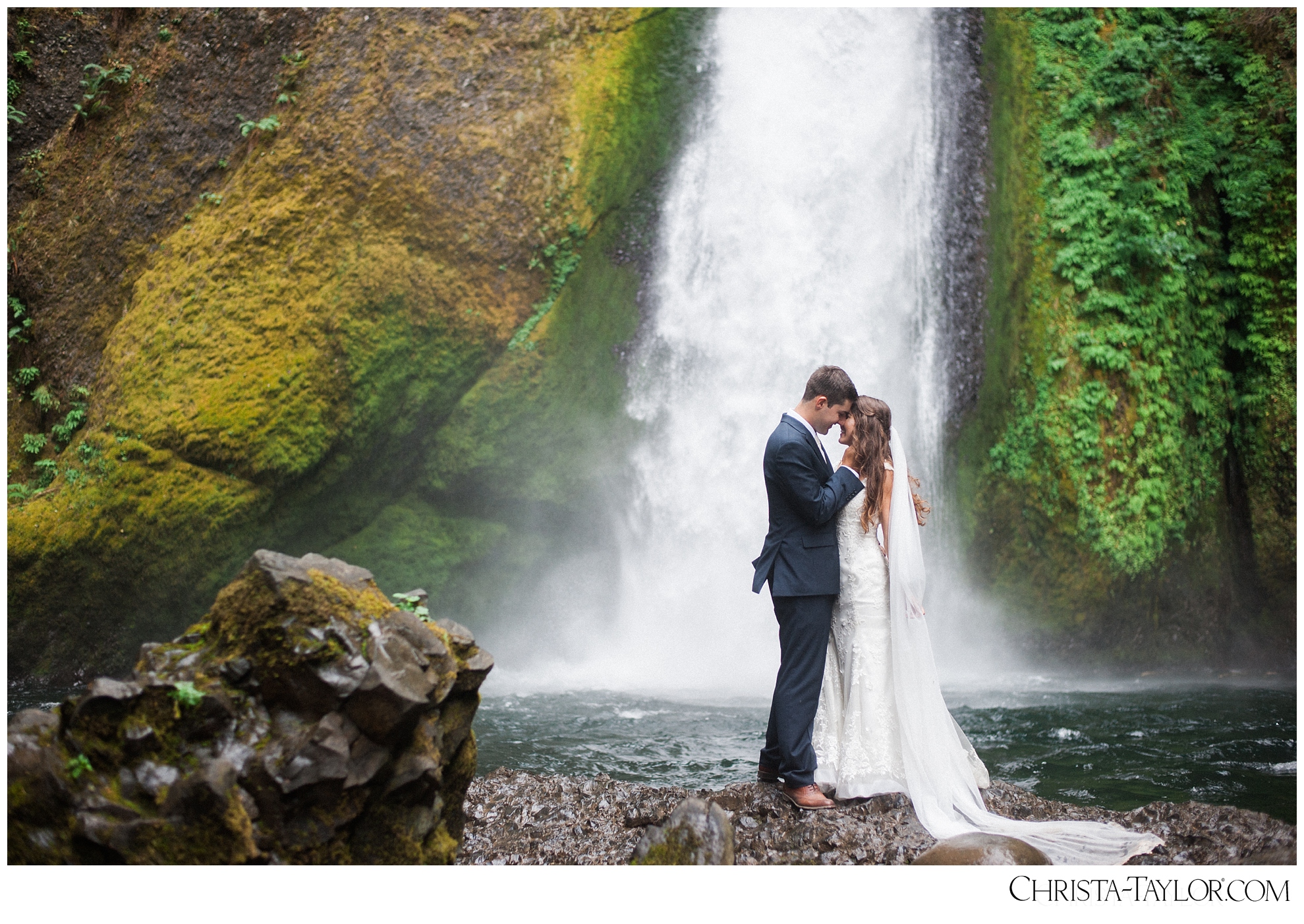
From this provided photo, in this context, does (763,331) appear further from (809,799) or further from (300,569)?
(300,569)

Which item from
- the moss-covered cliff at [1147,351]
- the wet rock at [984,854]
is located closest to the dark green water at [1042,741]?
the wet rock at [984,854]

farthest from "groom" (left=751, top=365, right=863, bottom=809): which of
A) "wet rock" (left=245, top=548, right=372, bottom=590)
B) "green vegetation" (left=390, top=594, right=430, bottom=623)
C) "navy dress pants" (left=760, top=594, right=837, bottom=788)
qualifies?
"wet rock" (left=245, top=548, right=372, bottom=590)

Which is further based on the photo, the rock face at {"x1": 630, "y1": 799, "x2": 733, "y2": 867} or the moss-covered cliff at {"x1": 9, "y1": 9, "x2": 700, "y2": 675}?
the moss-covered cliff at {"x1": 9, "y1": 9, "x2": 700, "y2": 675}

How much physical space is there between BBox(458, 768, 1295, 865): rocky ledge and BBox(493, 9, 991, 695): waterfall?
182 inches

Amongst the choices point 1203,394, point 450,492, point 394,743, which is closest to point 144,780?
point 394,743

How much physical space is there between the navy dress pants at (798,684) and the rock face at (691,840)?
2.54 ft

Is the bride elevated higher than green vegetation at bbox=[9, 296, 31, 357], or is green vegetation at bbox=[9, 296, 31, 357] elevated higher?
green vegetation at bbox=[9, 296, 31, 357]

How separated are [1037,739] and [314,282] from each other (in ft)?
24.5

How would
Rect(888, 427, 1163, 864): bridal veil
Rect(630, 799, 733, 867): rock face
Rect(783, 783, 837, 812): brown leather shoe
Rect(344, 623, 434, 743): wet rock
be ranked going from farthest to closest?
Rect(783, 783, 837, 812): brown leather shoe < Rect(888, 427, 1163, 864): bridal veil < Rect(630, 799, 733, 867): rock face < Rect(344, 623, 434, 743): wet rock

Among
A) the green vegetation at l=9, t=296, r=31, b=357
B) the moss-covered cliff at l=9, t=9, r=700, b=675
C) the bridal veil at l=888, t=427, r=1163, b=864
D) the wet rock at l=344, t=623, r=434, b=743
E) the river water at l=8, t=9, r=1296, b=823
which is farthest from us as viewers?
the river water at l=8, t=9, r=1296, b=823

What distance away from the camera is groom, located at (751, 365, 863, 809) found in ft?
13.2

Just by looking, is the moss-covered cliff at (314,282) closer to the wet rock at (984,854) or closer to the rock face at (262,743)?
the rock face at (262,743)

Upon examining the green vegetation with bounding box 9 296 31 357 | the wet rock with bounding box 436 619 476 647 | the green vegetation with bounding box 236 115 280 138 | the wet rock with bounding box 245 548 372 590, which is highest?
the green vegetation with bounding box 236 115 280 138

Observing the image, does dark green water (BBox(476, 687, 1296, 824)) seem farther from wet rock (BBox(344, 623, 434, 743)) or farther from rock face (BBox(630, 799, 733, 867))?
wet rock (BBox(344, 623, 434, 743))
